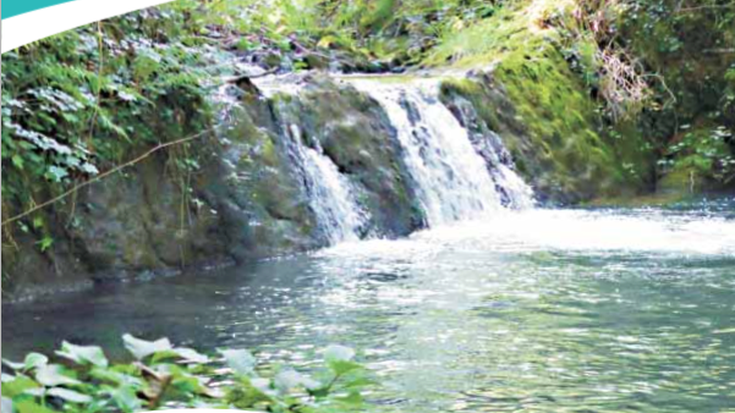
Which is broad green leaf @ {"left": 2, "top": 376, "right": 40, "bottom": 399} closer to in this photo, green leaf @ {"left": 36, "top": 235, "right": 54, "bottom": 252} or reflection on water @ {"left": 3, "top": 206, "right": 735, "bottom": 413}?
reflection on water @ {"left": 3, "top": 206, "right": 735, "bottom": 413}

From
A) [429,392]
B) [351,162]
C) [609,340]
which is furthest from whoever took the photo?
[351,162]

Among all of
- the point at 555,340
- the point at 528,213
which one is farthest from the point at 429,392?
the point at 528,213

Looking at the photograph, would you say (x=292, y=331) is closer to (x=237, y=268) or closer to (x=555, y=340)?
(x=555, y=340)

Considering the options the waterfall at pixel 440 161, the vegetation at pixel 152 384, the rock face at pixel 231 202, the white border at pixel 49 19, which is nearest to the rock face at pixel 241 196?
the rock face at pixel 231 202

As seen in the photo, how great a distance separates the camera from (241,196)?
24.4ft

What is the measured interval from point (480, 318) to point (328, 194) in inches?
120

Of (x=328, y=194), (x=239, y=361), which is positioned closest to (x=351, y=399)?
(x=239, y=361)

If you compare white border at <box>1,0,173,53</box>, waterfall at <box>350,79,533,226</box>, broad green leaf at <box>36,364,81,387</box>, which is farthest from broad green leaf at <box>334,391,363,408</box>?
waterfall at <box>350,79,533,226</box>

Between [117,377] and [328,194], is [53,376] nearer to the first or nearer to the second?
[117,377]

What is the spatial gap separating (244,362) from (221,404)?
0.51 feet

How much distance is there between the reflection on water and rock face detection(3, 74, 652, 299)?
10.3 inches

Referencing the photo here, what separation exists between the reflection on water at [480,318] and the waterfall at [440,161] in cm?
133

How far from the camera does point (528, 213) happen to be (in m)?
10.2

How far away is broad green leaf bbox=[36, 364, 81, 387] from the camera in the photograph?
5.87 feet
